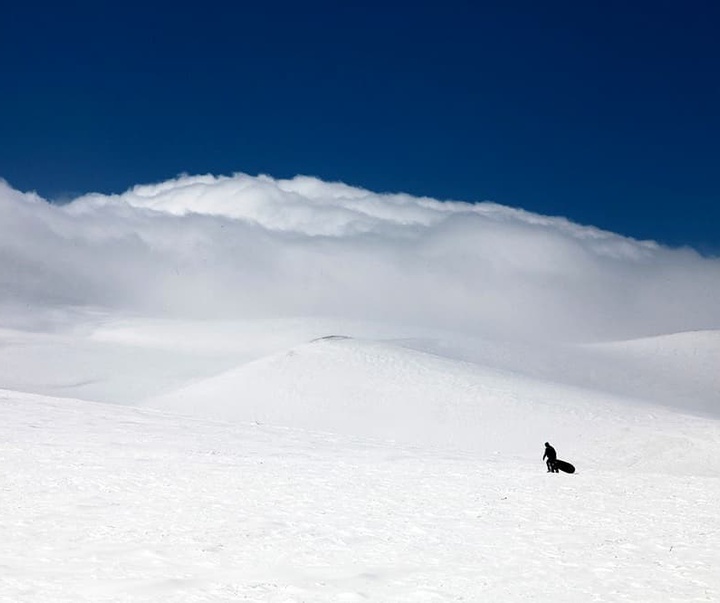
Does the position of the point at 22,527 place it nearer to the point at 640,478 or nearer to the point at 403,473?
the point at 403,473

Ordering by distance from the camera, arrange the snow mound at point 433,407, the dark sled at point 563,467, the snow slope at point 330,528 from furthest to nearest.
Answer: the snow mound at point 433,407 → the dark sled at point 563,467 → the snow slope at point 330,528

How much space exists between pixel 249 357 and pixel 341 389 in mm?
52374

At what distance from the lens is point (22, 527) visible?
12656 mm

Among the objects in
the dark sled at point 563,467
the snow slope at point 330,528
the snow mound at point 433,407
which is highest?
the snow mound at point 433,407

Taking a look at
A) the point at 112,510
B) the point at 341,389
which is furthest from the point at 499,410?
the point at 112,510

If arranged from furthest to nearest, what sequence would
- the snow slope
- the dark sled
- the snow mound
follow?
the snow mound, the dark sled, the snow slope

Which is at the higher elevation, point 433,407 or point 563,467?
point 433,407

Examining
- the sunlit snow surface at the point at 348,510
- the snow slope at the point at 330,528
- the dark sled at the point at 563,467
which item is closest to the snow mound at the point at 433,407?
the sunlit snow surface at the point at 348,510

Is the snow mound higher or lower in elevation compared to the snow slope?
higher

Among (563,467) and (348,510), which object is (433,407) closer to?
(563,467)

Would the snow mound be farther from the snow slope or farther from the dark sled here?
the snow slope

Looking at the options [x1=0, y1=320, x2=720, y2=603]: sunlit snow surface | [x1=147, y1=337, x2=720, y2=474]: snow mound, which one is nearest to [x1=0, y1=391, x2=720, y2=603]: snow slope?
[x1=0, y1=320, x2=720, y2=603]: sunlit snow surface

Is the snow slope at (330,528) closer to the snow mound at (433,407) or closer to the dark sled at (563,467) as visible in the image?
the dark sled at (563,467)

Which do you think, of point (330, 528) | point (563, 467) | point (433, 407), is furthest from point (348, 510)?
point (433, 407)
